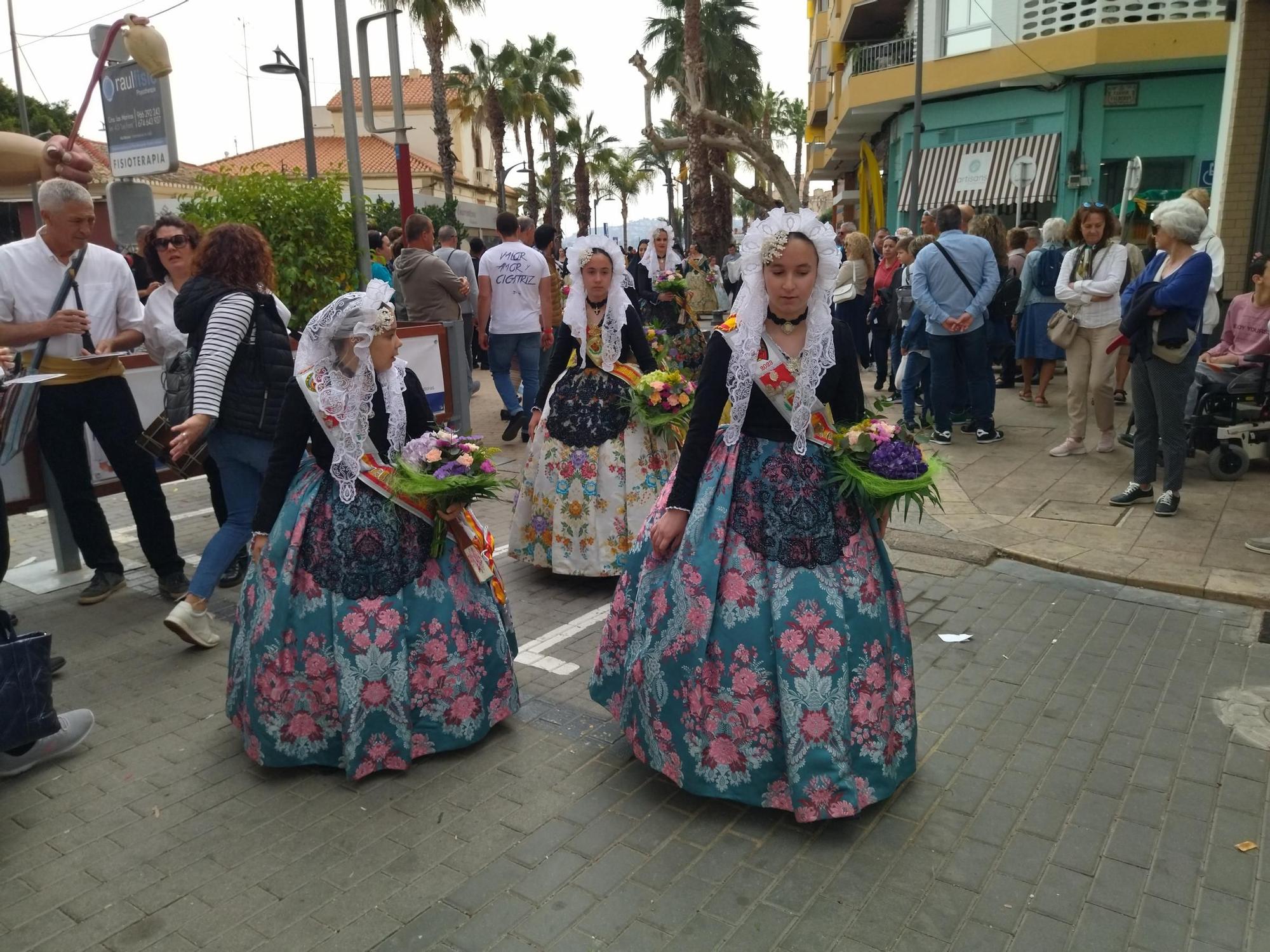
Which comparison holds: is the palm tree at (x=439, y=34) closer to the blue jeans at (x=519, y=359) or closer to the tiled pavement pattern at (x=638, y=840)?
the blue jeans at (x=519, y=359)

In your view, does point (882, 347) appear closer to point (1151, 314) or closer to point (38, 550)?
point (1151, 314)

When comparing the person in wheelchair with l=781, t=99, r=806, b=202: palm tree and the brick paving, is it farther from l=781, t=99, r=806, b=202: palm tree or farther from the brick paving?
l=781, t=99, r=806, b=202: palm tree

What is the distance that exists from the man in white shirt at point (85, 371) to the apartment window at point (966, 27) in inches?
795

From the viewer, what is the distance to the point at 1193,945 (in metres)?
2.66

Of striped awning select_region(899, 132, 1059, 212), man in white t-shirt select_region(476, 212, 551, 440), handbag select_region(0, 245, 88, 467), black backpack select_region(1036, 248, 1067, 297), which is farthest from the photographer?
striped awning select_region(899, 132, 1059, 212)

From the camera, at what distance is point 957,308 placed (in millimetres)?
8680

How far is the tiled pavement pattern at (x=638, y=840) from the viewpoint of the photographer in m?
2.77

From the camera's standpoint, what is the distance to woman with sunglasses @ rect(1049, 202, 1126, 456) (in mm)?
8070

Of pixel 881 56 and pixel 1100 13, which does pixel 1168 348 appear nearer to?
pixel 1100 13

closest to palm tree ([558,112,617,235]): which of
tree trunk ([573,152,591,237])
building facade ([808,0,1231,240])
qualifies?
tree trunk ([573,152,591,237])

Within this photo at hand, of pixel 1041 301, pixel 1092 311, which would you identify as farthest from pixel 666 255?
pixel 1092 311

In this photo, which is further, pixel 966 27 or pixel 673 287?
pixel 966 27

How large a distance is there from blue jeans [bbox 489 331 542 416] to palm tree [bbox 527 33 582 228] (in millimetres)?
34589

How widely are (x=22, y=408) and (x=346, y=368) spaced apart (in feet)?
6.98
